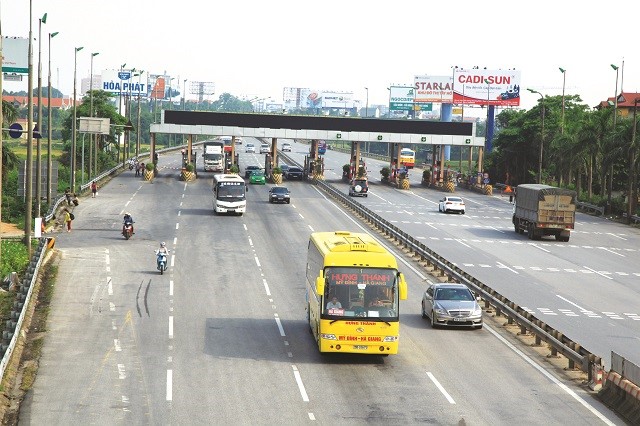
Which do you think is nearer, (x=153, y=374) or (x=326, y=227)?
(x=153, y=374)

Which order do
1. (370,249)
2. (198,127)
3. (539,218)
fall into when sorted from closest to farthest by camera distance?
(370,249) → (539,218) → (198,127)

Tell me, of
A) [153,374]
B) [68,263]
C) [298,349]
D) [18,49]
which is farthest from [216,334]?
[18,49]

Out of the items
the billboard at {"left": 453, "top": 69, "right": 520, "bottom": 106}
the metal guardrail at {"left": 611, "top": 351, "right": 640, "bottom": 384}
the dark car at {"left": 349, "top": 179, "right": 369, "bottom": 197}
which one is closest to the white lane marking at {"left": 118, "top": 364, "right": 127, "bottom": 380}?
the metal guardrail at {"left": 611, "top": 351, "right": 640, "bottom": 384}

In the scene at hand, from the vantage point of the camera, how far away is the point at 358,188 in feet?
319

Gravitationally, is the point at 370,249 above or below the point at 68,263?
above

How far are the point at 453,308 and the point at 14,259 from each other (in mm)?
22076

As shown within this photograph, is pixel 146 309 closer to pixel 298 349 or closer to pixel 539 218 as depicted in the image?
pixel 298 349

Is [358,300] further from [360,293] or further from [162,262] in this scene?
[162,262]

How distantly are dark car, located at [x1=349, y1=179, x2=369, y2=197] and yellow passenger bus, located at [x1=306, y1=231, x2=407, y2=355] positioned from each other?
67.0m

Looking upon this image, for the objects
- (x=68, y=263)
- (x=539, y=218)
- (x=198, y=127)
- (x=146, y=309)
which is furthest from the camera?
(x=198, y=127)

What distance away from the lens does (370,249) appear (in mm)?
30156

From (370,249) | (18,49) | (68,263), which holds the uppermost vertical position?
(18,49)

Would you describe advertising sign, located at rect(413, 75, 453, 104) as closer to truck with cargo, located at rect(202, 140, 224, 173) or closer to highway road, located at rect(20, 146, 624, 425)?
truck with cargo, located at rect(202, 140, 224, 173)

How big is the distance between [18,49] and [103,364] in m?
87.4
